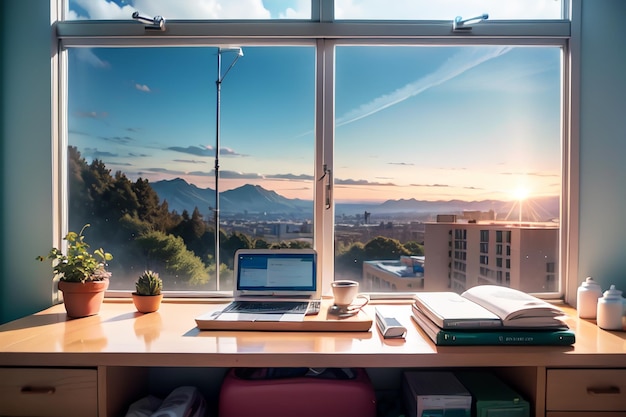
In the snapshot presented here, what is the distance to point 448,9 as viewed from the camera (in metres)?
1.94

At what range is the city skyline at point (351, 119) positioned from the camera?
6.41 feet

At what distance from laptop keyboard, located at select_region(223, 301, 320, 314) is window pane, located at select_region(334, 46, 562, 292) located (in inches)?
13.4

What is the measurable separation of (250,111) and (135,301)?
97 cm

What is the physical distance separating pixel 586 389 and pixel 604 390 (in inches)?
2.5

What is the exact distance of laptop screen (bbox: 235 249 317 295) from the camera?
175 centimetres

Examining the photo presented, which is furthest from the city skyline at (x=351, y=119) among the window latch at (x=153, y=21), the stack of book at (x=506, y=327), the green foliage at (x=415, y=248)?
→ the stack of book at (x=506, y=327)

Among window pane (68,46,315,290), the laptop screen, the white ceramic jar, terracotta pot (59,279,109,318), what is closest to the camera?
the white ceramic jar

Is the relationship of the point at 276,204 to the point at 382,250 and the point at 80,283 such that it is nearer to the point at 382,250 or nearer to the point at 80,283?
the point at 382,250

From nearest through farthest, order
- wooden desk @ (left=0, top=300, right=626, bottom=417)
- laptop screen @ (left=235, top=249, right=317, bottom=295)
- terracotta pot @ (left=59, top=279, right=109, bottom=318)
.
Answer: wooden desk @ (left=0, top=300, right=626, bottom=417)
terracotta pot @ (left=59, top=279, right=109, bottom=318)
laptop screen @ (left=235, top=249, right=317, bottom=295)

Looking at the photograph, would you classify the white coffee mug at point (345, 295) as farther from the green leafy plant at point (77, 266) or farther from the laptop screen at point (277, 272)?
the green leafy plant at point (77, 266)

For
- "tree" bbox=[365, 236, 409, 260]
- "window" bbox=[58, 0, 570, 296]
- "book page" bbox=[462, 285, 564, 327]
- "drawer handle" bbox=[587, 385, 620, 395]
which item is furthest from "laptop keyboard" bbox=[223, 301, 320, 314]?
"drawer handle" bbox=[587, 385, 620, 395]

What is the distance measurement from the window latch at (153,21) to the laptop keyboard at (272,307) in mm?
1262

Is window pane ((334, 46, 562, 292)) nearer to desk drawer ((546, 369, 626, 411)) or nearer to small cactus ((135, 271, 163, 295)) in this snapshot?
desk drawer ((546, 369, 626, 411))

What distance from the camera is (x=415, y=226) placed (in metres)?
1.99
